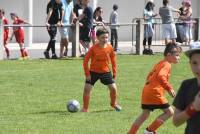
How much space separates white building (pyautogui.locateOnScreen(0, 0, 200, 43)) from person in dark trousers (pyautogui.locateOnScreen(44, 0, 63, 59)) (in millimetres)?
6542

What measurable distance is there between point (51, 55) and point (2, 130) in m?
12.0

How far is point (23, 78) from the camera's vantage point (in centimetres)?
1570

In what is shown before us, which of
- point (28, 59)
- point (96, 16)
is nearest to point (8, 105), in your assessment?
point (28, 59)

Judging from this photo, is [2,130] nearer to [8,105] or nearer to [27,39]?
[8,105]

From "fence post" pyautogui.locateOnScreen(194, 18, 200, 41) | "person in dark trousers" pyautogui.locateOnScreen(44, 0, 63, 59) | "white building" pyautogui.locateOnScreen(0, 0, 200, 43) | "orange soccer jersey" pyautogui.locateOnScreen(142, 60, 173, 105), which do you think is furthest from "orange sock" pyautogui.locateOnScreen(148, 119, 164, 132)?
"white building" pyautogui.locateOnScreen(0, 0, 200, 43)

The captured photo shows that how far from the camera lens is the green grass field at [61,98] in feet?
31.9

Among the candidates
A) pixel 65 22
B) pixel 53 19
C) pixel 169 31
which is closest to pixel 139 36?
pixel 169 31

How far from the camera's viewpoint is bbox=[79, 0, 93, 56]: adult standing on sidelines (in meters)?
20.8

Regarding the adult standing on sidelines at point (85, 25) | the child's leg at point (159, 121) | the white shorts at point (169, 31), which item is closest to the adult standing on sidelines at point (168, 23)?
the white shorts at point (169, 31)

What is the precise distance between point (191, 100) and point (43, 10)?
25.7 metres

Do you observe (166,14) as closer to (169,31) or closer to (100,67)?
(169,31)

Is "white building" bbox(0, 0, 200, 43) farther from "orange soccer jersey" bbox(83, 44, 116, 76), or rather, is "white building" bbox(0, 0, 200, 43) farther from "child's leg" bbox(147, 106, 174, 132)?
"child's leg" bbox(147, 106, 174, 132)

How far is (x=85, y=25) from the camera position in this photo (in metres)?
21.1

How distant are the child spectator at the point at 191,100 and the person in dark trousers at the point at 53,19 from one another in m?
15.8
